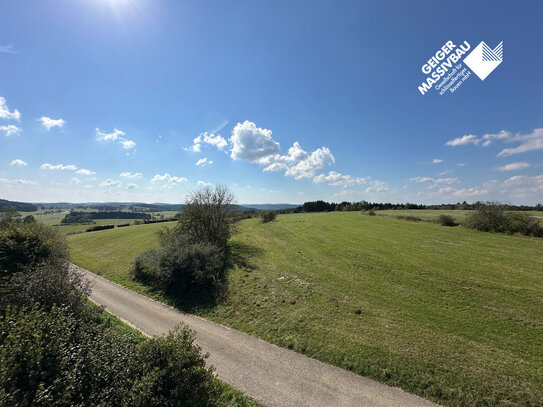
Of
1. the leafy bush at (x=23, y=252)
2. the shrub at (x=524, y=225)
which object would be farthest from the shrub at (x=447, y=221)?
the leafy bush at (x=23, y=252)

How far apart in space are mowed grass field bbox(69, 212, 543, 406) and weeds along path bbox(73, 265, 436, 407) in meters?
0.57

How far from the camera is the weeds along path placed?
25.0 ft

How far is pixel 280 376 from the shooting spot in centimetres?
879

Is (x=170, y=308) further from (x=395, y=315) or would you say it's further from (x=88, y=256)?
(x=88, y=256)

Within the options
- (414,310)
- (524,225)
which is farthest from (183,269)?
(524,225)

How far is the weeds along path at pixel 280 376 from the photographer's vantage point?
25.0 ft

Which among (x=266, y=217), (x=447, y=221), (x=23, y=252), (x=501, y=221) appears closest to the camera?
(x=23, y=252)

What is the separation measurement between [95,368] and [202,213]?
24.1 m

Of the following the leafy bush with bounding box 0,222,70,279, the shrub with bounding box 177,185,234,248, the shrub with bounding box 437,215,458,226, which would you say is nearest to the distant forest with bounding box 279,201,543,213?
the shrub with bounding box 437,215,458,226

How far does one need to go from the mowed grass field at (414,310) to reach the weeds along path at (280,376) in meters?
0.57

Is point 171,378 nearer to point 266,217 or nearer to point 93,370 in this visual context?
point 93,370

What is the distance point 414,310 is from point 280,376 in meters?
9.29

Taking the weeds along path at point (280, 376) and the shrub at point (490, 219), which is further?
the shrub at point (490, 219)

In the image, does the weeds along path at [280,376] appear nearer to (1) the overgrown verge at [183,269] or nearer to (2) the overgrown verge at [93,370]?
(2) the overgrown verge at [93,370]
